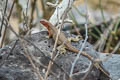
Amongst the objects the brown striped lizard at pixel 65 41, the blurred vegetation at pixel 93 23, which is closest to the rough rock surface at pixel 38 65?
the brown striped lizard at pixel 65 41

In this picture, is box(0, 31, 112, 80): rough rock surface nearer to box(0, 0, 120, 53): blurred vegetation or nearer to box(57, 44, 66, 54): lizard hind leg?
box(57, 44, 66, 54): lizard hind leg

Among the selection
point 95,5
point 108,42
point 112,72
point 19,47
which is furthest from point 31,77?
point 95,5

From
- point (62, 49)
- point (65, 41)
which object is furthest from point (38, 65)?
point (65, 41)

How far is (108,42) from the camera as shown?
23.2ft

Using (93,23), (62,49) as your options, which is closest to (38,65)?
(62,49)

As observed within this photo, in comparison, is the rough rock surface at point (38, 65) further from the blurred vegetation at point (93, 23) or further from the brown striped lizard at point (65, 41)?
the blurred vegetation at point (93, 23)

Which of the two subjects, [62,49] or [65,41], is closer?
[62,49]

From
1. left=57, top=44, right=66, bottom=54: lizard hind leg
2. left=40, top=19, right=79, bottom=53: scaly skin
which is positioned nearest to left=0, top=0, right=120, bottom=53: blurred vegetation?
left=40, top=19, right=79, bottom=53: scaly skin

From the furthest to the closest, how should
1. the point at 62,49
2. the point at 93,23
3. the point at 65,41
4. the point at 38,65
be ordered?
the point at 93,23 < the point at 65,41 < the point at 62,49 < the point at 38,65

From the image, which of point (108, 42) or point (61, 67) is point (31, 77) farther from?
point (108, 42)

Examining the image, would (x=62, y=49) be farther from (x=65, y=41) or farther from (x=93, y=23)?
(x=93, y=23)

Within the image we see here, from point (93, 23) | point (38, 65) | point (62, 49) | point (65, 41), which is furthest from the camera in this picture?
point (93, 23)

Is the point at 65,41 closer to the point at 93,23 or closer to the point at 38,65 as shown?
the point at 38,65

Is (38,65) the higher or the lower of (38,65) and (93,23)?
the higher
